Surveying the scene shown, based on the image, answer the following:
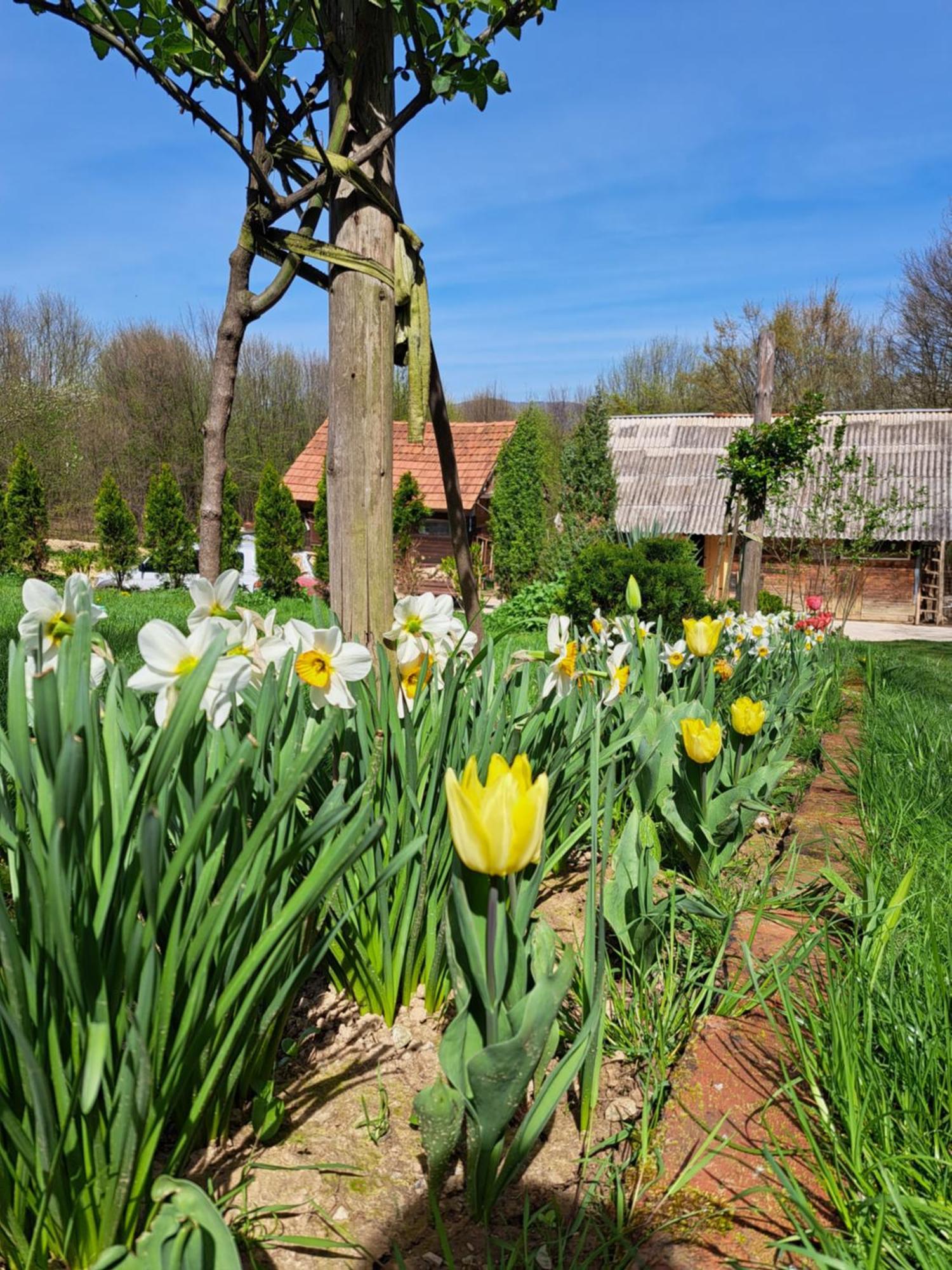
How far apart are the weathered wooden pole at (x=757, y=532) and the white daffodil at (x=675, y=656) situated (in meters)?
5.61

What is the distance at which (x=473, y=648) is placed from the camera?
6.27 feet

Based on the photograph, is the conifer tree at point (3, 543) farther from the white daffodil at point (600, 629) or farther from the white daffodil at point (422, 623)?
the white daffodil at point (422, 623)

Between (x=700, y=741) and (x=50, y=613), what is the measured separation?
3.90 feet

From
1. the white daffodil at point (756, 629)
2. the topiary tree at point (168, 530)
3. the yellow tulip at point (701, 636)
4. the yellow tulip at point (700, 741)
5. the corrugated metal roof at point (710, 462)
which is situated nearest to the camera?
the yellow tulip at point (700, 741)

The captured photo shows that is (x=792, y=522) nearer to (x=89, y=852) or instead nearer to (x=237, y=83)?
(x=237, y=83)

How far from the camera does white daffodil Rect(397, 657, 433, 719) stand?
1.58 metres

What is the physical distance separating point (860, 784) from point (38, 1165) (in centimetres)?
235

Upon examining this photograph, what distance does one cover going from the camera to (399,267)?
73.6 inches

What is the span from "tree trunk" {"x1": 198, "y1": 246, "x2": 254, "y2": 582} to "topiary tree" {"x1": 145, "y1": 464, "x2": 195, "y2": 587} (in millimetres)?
15091

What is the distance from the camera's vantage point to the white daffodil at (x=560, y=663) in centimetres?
184

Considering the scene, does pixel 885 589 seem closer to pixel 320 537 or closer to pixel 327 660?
pixel 320 537

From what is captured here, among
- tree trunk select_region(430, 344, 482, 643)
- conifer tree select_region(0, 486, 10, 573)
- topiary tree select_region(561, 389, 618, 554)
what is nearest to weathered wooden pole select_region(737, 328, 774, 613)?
topiary tree select_region(561, 389, 618, 554)

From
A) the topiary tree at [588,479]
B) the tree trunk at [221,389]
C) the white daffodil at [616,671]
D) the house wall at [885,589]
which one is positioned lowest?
the house wall at [885,589]


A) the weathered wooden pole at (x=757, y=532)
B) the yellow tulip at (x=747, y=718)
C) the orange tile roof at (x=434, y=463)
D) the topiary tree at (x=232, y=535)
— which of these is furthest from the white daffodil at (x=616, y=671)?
the orange tile roof at (x=434, y=463)
